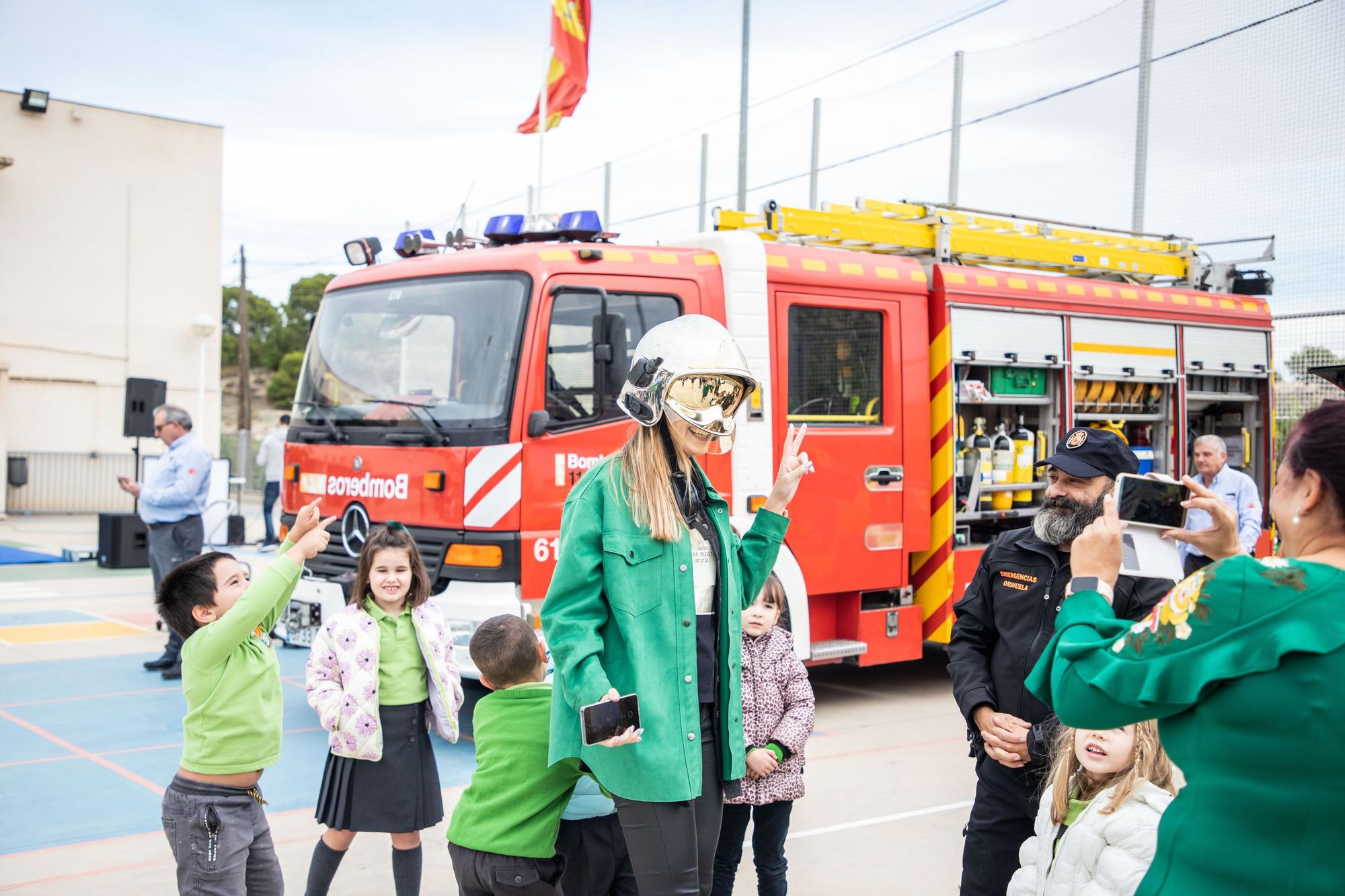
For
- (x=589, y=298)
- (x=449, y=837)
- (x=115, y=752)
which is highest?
(x=589, y=298)

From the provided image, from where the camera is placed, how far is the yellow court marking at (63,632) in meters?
9.89

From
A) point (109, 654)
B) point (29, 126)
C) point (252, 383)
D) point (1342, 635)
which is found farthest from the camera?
point (252, 383)

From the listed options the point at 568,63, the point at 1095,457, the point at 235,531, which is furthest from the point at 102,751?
the point at 235,531

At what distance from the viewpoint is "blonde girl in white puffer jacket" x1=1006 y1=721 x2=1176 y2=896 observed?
9.18 feet

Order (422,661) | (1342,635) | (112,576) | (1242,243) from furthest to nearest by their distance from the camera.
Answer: (112,576), (1242,243), (422,661), (1342,635)

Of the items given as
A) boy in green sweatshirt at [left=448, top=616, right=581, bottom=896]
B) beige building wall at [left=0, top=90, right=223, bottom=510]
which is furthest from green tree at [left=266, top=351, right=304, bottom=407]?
boy in green sweatshirt at [left=448, top=616, right=581, bottom=896]

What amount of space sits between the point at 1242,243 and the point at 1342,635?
1054cm

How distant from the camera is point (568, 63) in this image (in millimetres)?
12945

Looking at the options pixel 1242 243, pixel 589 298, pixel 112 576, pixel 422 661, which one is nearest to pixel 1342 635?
pixel 422 661

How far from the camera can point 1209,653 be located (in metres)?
1.77

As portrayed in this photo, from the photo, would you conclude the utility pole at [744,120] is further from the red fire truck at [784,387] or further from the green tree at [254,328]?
the green tree at [254,328]

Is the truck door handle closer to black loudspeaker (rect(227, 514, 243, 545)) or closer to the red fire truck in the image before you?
the red fire truck

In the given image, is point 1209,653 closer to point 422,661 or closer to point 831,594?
point 422,661

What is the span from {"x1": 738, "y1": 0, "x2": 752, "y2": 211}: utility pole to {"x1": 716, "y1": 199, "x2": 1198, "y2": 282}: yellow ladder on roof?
24.7ft
